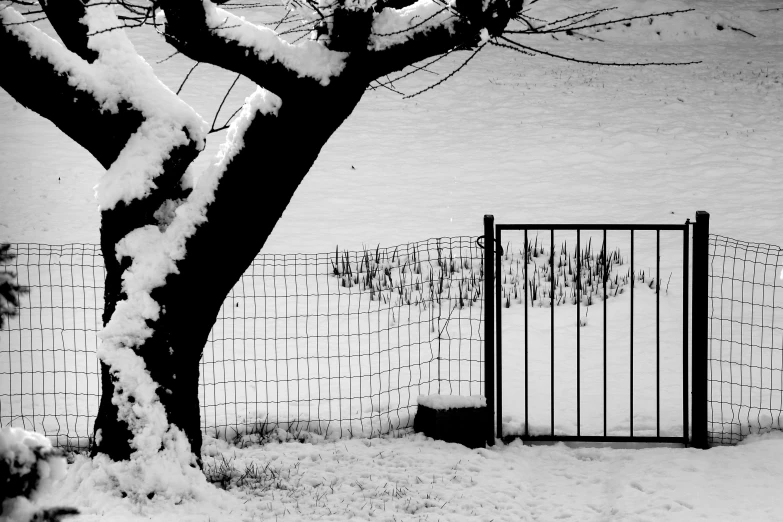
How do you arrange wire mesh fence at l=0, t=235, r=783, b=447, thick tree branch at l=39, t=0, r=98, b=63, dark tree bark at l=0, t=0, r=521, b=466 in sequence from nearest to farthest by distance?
dark tree bark at l=0, t=0, r=521, b=466 → thick tree branch at l=39, t=0, r=98, b=63 → wire mesh fence at l=0, t=235, r=783, b=447

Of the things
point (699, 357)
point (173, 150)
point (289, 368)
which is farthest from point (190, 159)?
point (699, 357)

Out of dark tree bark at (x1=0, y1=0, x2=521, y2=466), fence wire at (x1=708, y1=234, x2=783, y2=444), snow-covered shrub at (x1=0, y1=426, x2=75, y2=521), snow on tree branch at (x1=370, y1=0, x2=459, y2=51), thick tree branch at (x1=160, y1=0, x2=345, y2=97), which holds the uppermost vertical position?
snow on tree branch at (x1=370, y1=0, x2=459, y2=51)

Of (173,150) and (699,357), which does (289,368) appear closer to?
(173,150)

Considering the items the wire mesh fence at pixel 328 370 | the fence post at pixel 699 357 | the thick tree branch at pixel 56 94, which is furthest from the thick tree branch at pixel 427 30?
the fence post at pixel 699 357

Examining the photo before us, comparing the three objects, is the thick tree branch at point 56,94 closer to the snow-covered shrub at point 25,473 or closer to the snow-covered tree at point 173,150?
the snow-covered tree at point 173,150

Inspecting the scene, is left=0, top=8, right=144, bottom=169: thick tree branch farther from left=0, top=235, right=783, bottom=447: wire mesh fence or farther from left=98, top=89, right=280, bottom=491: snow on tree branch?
left=0, top=235, right=783, bottom=447: wire mesh fence

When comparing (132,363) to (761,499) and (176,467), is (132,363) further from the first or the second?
(761,499)

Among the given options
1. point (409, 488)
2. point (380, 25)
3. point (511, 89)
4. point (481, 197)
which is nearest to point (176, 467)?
point (409, 488)

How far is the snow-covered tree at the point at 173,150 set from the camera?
171 inches

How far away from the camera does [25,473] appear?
6.36ft

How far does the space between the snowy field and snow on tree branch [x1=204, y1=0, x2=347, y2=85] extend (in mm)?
2194

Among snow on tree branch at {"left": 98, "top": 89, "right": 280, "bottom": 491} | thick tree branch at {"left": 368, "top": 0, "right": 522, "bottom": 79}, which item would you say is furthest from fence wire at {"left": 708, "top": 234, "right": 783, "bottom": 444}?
snow on tree branch at {"left": 98, "top": 89, "right": 280, "bottom": 491}

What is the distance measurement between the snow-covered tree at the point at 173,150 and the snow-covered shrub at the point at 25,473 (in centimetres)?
259

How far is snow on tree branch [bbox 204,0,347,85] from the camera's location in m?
4.17
